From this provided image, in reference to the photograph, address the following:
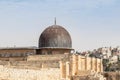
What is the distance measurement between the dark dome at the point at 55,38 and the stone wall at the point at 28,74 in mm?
6619

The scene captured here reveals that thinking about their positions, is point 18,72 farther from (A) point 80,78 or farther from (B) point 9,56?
(B) point 9,56

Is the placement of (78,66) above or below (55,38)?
below

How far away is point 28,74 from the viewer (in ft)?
93.6

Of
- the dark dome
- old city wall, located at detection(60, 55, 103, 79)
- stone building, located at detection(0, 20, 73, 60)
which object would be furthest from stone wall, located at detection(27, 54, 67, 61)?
the dark dome

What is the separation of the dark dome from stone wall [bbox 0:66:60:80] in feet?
21.7

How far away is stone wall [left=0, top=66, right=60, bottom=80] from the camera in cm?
2561

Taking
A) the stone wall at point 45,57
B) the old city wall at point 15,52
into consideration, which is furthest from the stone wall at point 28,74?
the old city wall at point 15,52

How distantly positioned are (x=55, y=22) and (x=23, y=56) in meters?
4.61

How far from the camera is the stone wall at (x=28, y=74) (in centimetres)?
2561

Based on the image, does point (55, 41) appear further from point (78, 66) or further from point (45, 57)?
point (78, 66)

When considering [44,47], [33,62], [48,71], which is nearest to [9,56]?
[44,47]

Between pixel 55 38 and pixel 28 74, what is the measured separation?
14240 millimetres

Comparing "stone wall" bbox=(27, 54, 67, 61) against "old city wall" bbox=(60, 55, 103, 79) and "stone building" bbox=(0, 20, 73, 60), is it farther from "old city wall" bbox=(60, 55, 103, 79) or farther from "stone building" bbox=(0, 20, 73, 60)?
"stone building" bbox=(0, 20, 73, 60)

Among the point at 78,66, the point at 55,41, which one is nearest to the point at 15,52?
the point at 55,41
